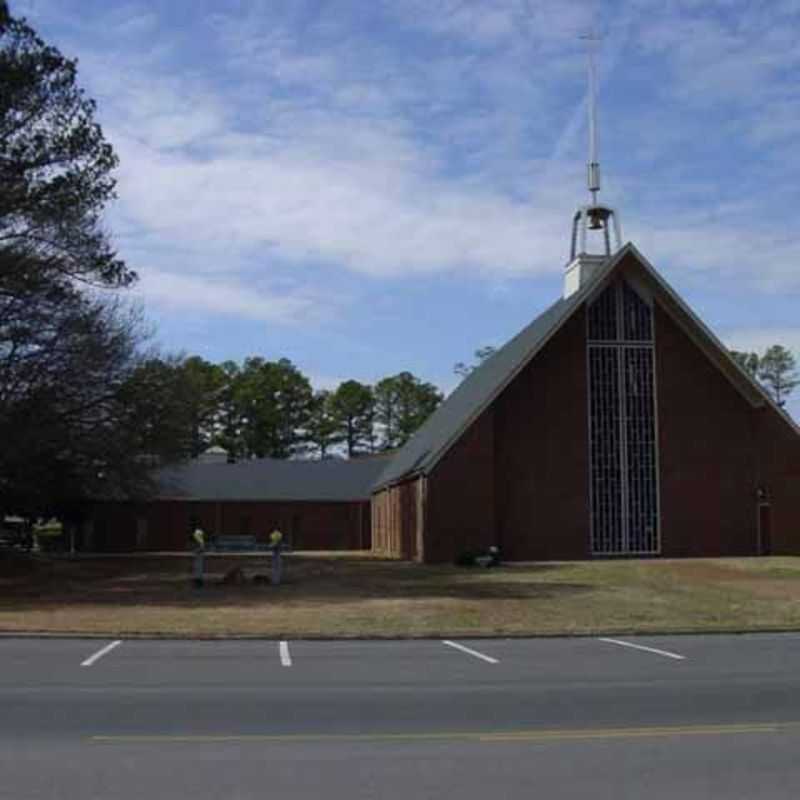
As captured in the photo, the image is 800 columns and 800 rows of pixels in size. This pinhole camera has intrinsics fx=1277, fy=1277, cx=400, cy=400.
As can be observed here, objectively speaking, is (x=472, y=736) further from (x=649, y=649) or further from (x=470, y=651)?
(x=649, y=649)

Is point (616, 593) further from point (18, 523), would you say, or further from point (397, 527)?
point (18, 523)

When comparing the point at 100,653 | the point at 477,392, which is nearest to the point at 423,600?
the point at 100,653

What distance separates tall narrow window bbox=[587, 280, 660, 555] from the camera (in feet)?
149

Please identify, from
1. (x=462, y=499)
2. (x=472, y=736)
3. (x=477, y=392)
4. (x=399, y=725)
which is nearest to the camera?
(x=472, y=736)

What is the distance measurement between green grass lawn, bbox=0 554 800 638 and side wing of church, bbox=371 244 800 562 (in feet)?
11.7

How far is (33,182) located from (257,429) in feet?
275

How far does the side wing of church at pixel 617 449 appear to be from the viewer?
1732 inches

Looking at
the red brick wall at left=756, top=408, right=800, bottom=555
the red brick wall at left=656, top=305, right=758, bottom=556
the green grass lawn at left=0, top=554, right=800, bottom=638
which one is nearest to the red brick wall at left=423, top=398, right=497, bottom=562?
the green grass lawn at left=0, top=554, right=800, bottom=638

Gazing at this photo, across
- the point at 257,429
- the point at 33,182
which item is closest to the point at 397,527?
the point at 33,182

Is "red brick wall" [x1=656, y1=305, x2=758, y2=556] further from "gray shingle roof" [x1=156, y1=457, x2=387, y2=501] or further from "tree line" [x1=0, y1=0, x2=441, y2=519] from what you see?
"gray shingle roof" [x1=156, y1=457, x2=387, y2=501]

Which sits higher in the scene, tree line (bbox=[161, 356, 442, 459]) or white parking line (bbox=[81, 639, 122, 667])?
tree line (bbox=[161, 356, 442, 459])

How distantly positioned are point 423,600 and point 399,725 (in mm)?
16777

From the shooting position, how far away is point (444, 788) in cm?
808

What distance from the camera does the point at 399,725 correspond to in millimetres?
10758
